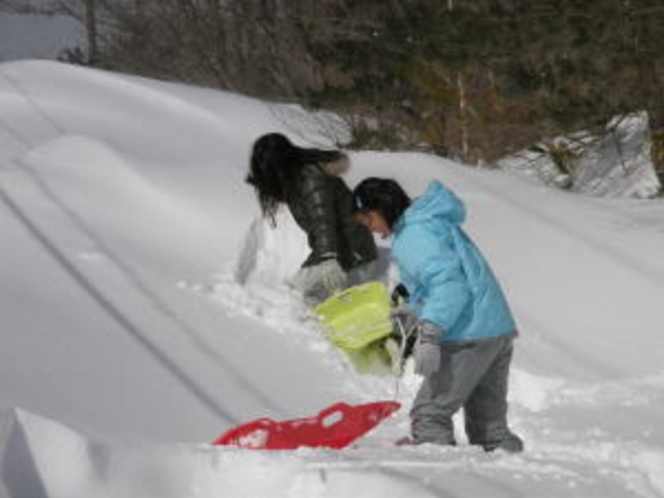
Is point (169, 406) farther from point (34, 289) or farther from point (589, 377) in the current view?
point (589, 377)

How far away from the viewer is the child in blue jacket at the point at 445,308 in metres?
3.86

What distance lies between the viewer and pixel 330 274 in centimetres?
621

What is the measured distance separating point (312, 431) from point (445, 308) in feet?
2.38

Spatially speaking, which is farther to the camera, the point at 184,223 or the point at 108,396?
the point at 184,223

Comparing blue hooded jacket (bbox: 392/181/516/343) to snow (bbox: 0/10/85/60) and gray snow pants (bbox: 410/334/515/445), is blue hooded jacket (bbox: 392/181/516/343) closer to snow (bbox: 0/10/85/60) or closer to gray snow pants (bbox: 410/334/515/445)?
gray snow pants (bbox: 410/334/515/445)

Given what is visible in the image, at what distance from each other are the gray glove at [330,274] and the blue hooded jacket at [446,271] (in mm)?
2139

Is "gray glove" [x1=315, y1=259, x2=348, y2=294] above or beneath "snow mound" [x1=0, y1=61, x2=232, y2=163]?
above

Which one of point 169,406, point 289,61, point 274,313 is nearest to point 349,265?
point 274,313

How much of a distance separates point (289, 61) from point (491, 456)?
13374 millimetres

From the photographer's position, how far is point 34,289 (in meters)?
5.72

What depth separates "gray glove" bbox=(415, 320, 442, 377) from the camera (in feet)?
12.7

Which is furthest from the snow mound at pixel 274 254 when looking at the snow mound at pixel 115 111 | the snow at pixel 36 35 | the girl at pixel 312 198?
the snow at pixel 36 35

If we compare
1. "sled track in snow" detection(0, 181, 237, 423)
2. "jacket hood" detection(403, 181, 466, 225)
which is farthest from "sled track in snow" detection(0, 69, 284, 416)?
"jacket hood" detection(403, 181, 466, 225)

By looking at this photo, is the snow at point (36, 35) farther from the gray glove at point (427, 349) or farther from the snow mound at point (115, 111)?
the gray glove at point (427, 349)
